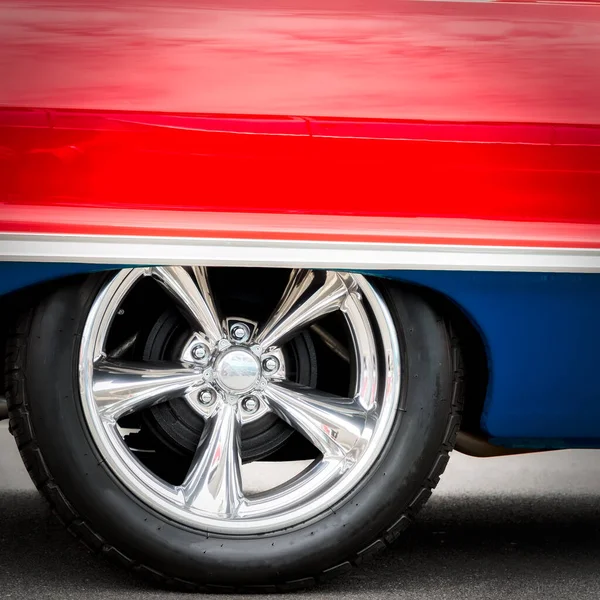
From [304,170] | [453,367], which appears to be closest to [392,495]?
[453,367]

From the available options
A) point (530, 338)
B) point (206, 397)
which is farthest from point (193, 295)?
point (530, 338)

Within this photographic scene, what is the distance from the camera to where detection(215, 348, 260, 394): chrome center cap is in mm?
2811

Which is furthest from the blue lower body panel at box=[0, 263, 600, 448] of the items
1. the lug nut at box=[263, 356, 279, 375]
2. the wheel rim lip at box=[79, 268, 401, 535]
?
the lug nut at box=[263, 356, 279, 375]

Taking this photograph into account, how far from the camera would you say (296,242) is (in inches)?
101

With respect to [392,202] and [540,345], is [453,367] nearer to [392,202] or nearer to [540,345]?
[540,345]

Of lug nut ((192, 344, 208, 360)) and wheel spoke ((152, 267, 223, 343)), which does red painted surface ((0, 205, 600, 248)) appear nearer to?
wheel spoke ((152, 267, 223, 343))

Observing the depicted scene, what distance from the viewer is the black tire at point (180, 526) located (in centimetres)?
266

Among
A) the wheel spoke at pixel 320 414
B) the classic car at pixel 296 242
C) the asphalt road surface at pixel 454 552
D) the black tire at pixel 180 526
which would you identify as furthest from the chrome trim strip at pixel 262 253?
the asphalt road surface at pixel 454 552

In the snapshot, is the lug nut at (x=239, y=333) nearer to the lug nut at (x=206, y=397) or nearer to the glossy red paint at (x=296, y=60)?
the lug nut at (x=206, y=397)

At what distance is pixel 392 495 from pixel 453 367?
1.08ft

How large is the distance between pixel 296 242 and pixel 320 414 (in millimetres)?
490

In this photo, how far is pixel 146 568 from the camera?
8.90ft

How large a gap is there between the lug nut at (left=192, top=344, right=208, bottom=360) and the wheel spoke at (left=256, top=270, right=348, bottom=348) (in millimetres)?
137

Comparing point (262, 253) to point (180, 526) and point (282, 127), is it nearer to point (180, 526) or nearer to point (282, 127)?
point (282, 127)
